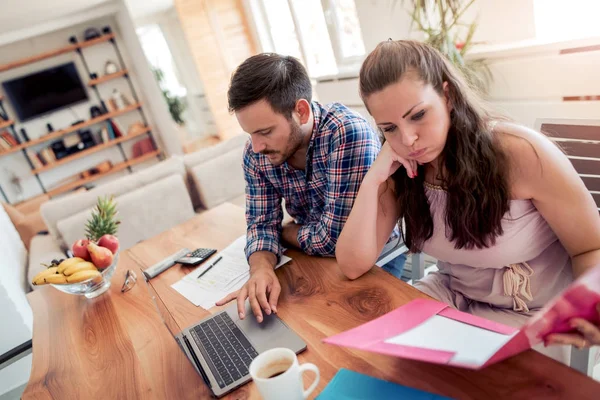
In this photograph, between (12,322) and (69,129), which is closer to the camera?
(12,322)

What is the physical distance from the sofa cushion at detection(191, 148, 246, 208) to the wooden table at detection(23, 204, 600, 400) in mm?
1775

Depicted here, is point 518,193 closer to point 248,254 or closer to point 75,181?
point 248,254

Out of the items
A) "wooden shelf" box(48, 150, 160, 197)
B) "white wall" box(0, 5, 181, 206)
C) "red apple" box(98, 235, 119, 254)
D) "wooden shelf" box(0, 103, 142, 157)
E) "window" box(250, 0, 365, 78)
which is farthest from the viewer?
"wooden shelf" box(48, 150, 160, 197)

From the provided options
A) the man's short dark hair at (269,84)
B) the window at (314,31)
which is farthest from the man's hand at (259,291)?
the window at (314,31)

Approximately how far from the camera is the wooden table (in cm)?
67

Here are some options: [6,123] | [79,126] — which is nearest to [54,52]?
[79,126]

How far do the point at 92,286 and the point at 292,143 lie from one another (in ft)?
2.72

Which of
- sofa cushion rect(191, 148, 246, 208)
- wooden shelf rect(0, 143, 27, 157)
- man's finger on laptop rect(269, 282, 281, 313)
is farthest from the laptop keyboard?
wooden shelf rect(0, 143, 27, 157)

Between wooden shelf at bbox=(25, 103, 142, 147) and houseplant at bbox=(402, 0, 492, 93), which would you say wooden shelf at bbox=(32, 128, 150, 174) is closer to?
wooden shelf at bbox=(25, 103, 142, 147)

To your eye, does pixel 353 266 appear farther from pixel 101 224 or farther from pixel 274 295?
pixel 101 224

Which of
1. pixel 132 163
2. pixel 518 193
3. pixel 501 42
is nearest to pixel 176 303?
pixel 518 193

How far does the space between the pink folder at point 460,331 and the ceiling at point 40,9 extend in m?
4.71

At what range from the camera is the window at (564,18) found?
6.93 feet

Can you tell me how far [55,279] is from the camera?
4.35ft
